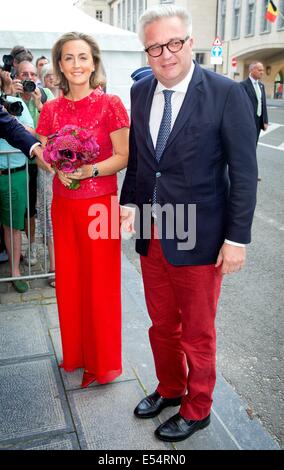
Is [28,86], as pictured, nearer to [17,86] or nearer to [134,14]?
[17,86]

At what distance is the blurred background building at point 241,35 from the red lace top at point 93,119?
41.2 metres

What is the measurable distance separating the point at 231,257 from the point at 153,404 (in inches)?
42.0

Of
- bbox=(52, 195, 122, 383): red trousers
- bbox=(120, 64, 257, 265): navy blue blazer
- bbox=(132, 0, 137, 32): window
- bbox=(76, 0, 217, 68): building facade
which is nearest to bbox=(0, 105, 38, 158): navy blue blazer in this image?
bbox=(52, 195, 122, 383): red trousers

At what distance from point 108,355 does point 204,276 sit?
37.9 inches

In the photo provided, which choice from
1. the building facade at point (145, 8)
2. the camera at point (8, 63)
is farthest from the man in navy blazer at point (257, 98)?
the building facade at point (145, 8)

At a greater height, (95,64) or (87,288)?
(95,64)

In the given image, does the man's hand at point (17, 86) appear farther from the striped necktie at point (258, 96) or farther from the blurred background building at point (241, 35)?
the blurred background building at point (241, 35)

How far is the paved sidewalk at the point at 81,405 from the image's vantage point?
8.21ft

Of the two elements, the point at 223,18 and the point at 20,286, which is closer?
the point at 20,286

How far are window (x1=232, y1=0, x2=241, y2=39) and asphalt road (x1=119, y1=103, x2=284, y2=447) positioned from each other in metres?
47.7

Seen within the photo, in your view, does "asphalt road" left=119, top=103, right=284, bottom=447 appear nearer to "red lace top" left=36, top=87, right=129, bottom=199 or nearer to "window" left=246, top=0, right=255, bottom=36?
"red lace top" left=36, top=87, right=129, bottom=199

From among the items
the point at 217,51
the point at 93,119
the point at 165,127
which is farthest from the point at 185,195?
the point at 217,51

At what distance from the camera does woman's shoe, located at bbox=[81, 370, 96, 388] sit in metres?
2.96

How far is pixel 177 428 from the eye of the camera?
252cm
